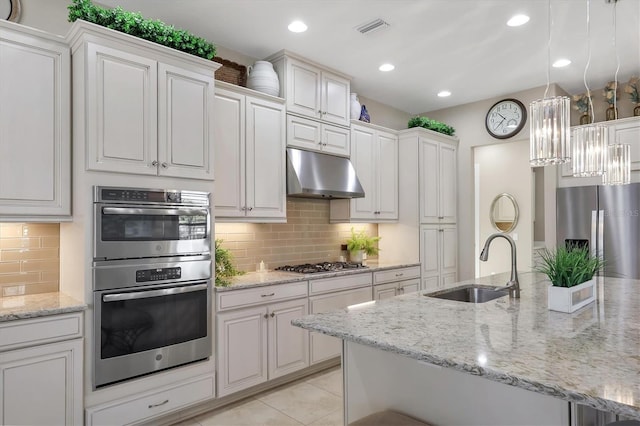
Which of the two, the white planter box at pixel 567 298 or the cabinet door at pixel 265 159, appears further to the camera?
the cabinet door at pixel 265 159

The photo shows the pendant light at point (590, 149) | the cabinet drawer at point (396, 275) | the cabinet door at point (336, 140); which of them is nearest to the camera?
the pendant light at point (590, 149)

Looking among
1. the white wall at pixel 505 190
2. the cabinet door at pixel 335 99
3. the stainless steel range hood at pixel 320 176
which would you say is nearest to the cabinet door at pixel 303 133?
the stainless steel range hood at pixel 320 176

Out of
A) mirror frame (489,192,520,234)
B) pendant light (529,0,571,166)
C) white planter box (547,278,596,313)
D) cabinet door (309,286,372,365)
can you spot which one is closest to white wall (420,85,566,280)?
mirror frame (489,192,520,234)

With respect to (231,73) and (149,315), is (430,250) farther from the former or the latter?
(149,315)

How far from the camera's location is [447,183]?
17.0 ft

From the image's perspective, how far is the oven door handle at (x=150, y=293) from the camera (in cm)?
239

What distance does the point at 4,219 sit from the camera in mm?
2217

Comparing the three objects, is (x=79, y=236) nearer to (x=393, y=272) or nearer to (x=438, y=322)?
(x=438, y=322)

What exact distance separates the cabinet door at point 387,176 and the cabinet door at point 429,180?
0.99 ft

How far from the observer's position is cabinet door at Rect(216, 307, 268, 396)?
2.91 meters

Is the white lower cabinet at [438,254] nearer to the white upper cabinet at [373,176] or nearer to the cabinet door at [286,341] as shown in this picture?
the white upper cabinet at [373,176]

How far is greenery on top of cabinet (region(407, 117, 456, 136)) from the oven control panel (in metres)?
3.38

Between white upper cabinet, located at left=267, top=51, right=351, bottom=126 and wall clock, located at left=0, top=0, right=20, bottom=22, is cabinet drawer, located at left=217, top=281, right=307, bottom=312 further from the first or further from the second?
wall clock, located at left=0, top=0, right=20, bottom=22

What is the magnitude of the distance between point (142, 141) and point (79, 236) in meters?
0.69
